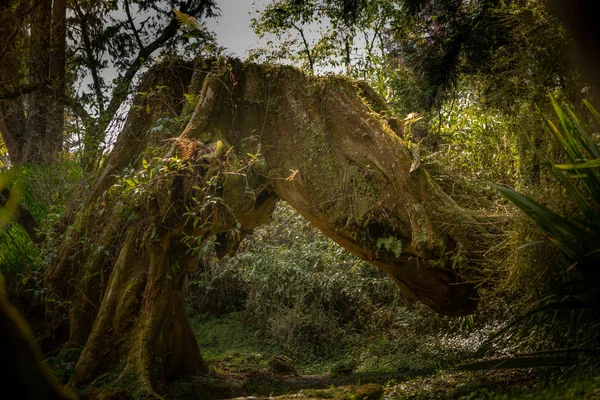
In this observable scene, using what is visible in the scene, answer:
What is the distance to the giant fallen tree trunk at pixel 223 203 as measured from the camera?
5156 millimetres

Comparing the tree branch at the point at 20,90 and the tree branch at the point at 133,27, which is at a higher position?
the tree branch at the point at 133,27

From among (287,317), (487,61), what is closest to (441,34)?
(487,61)

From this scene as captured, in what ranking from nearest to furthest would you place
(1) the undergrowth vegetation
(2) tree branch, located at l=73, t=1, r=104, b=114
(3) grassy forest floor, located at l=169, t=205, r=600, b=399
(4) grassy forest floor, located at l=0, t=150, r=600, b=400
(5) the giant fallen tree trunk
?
1. (4) grassy forest floor, located at l=0, t=150, r=600, b=400
2. (5) the giant fallen tree trunk
3. (3) grassy forest floor, located at l=169, t=205, r=600, b=399
4. (1) the undergrowth vegetation
5. (2) tree branch, located at l=73, t=1, r=104, b=114

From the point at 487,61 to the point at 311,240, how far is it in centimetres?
515

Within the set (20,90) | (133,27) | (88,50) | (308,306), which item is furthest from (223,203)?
(88,50)

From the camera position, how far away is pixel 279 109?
6.18 metres

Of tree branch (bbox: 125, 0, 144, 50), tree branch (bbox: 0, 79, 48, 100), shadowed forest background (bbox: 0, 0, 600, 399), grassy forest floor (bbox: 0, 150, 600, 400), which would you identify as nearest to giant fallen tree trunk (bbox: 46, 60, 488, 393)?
shadowed forest background (bbox: 0, 0, 600, 399)

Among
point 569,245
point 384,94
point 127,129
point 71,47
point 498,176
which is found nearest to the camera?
point 569,245

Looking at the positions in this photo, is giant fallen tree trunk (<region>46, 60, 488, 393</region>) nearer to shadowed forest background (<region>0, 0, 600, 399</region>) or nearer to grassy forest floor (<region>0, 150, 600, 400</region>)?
shadowed forest background (<region>0, 0, 600, 399</region>)

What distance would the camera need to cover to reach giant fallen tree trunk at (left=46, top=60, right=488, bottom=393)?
16.9ft

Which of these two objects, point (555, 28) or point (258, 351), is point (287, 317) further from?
point (555, 28)

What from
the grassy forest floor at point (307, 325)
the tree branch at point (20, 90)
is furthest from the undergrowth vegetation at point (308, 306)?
the tree branch at point (20, 90)

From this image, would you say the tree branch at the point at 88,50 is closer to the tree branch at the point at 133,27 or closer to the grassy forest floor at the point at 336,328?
the tree branch at the point at 133,27

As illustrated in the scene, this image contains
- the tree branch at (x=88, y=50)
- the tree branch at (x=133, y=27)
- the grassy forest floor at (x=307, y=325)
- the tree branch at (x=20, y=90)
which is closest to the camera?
the grassy forest floor at (x=307, y=325)
